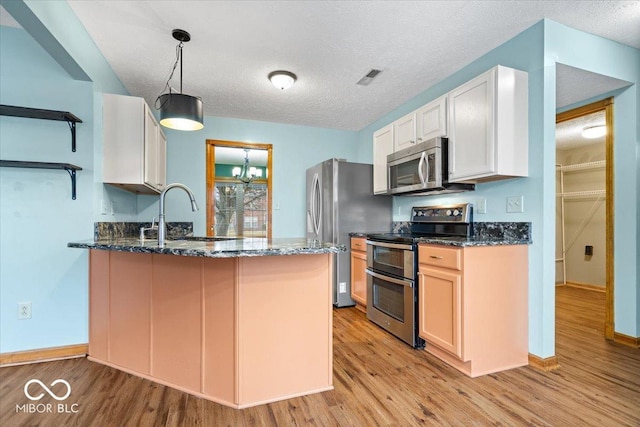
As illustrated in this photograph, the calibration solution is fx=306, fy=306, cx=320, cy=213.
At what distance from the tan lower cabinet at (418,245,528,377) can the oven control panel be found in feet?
2.02

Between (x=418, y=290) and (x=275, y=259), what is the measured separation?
134cm

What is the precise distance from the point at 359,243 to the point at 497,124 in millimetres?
1901

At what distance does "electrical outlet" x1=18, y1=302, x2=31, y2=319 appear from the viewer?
228 centimetres

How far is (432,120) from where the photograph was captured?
279 cm

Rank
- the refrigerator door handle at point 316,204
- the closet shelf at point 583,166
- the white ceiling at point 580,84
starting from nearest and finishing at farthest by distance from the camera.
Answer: the white ceiling at point 580,84, the refrigerator door handle at point 316,204, the closet shelf at point 583,166

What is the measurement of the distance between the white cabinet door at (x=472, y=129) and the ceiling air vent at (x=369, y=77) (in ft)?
2.56

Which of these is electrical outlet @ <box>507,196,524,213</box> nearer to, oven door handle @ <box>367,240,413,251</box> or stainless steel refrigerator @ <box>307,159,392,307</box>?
oven door handle @ <box>367,240,413,251</box>

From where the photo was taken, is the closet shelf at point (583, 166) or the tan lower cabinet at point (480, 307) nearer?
the tan lower cabinet at point (480, 307)

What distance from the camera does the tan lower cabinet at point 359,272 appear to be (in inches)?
137

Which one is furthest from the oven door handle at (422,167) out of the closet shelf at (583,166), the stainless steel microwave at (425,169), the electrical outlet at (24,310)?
the closet shelf at (583,166)

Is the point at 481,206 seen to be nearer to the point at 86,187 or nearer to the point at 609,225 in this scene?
the point at 609,225

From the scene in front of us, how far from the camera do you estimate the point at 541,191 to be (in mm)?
2176

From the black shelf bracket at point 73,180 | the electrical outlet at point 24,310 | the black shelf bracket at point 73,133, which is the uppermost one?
the black shelf bracket at point 73,133

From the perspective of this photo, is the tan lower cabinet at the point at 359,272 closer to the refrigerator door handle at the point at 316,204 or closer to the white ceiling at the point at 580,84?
the refrigerator door handle at the point at 316,204
